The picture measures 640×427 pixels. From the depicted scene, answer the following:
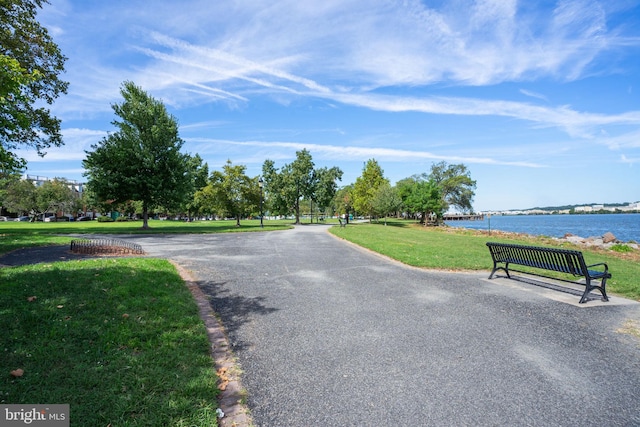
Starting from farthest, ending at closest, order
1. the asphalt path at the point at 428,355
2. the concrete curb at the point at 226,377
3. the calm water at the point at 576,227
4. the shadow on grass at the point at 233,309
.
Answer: the calm water at the point at 576,227 → the shadow on grass at the point at 233,309 → the asphalt path at the point at 428,355 → the concrete curb at the point at 226,377

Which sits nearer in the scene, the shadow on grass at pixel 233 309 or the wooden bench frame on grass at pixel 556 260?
the shadow on grass at pixel 233 309

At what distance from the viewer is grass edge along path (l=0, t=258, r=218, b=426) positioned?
9.06ft

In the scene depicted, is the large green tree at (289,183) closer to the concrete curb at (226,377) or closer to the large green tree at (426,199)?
the large green tree at (426,199)

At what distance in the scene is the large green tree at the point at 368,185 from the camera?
48969 millimetres

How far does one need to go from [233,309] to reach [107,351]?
92.6 inches

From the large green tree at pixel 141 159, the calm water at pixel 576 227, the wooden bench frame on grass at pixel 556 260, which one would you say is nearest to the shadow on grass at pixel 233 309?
the wooden bench frame on grass at pixel 556 260

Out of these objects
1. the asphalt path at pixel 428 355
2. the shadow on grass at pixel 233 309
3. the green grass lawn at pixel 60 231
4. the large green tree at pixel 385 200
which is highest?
the large green tree at pixel 385 200

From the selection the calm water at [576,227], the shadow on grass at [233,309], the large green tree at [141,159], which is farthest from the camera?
the calm water at [576,227]

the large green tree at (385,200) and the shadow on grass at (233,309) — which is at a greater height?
the large green tree at (385,200)

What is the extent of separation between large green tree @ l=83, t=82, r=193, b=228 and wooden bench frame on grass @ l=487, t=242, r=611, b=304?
27.9 m

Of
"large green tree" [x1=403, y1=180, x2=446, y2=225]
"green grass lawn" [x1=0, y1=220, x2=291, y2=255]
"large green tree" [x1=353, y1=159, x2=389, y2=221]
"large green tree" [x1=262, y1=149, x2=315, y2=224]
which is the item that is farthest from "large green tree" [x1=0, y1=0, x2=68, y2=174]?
"large green tree" [x1=403, y1=180, x2=446, y2=225]

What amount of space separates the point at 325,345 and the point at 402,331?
1300 millimetres

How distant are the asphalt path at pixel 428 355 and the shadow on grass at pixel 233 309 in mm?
27

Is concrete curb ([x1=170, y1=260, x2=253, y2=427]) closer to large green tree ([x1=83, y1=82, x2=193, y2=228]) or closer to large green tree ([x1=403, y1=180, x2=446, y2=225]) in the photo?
large green tree ([x1=83, y1=82, x2=193, y2=228])
